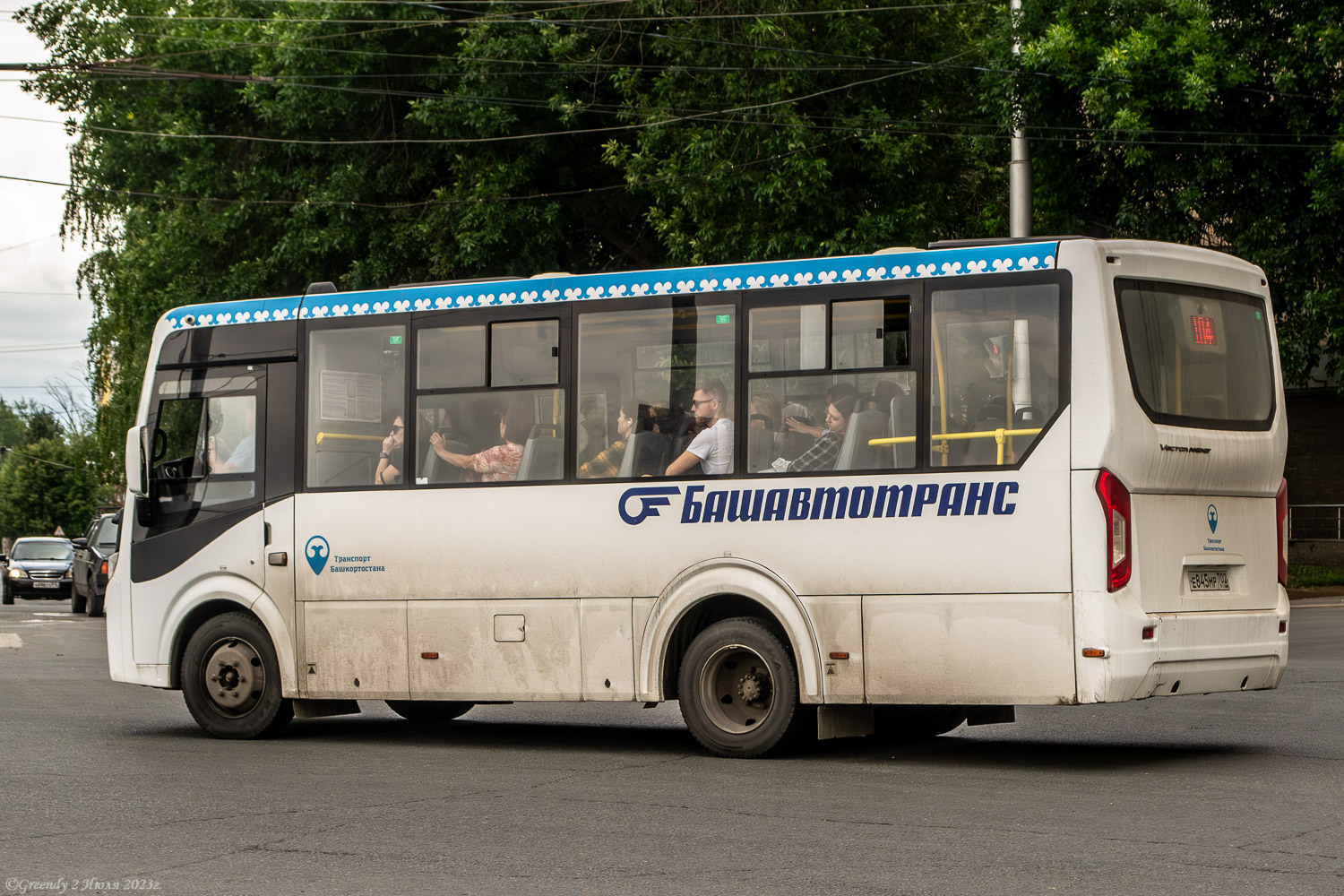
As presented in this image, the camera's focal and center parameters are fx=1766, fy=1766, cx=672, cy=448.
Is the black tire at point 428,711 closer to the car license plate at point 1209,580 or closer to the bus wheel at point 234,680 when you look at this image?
the bus wheel at point 234,680

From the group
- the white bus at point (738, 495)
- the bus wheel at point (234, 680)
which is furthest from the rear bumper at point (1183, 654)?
the bus wheel at point (234, 680)

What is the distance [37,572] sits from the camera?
146ft

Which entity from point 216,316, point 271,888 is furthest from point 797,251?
point 271,888

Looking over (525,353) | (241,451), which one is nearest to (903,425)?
(525,353)

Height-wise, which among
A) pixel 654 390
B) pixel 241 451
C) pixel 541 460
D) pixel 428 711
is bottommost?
pixel 428 711

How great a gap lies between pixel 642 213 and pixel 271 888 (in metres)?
21.3

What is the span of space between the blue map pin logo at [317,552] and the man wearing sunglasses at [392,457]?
578mm

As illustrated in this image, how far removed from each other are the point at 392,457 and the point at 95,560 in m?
23.7

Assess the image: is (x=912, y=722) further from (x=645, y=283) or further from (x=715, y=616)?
(x=645, y=283)

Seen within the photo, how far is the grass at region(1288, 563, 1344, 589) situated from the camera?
1276 inches

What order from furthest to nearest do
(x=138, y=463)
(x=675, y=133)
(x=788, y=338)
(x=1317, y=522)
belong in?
1. (x=1317, y=522)
2. (x=675, y=133)
3. (x=138, y=463)
4. (x=788, y=338)

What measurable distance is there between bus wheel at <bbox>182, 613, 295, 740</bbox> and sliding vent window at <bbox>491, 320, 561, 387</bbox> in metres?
2.60

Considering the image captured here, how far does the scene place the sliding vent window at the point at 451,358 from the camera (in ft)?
37.3

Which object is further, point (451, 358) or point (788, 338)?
point (451, 358)
